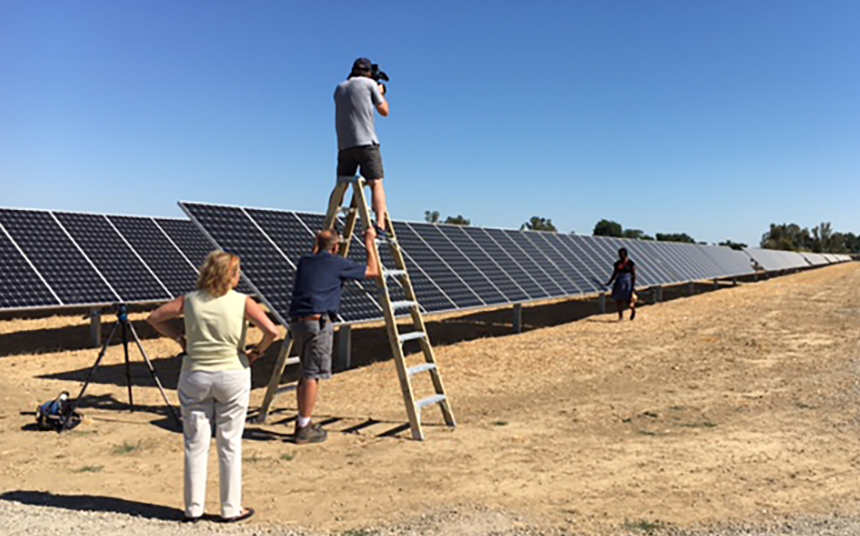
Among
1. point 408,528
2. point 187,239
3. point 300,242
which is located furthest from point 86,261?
point 408,528

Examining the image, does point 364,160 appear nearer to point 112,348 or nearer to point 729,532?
point 729,532

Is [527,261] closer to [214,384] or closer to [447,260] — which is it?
[447,260]

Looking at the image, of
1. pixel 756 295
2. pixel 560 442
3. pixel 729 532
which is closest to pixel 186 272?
pixel 560 442

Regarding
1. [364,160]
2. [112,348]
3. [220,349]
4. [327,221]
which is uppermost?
[364,160]

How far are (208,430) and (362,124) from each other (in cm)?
364

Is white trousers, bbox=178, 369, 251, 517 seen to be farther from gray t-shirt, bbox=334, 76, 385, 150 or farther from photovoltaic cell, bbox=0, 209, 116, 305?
photovoltaic cell, bbox=0, 209, 116, 305

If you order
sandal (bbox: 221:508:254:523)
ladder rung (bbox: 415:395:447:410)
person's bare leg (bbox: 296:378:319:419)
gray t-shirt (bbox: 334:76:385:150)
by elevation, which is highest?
gray t-shirt (bbox: 334:76:385:150)

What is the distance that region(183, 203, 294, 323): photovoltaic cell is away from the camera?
1006 cm

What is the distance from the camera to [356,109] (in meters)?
7.21

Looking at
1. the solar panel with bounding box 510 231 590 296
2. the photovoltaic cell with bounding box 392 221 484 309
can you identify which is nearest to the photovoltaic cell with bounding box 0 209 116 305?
the photovoltaic cell with bounding box 392 221 484 309

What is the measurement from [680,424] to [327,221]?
174 inches

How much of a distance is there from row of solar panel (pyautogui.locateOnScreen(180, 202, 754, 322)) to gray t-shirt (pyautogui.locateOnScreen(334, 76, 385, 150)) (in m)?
3.14

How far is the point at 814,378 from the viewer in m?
10.1

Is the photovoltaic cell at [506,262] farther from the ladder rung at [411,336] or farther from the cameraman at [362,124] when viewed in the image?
the cameraman at [362,124]
